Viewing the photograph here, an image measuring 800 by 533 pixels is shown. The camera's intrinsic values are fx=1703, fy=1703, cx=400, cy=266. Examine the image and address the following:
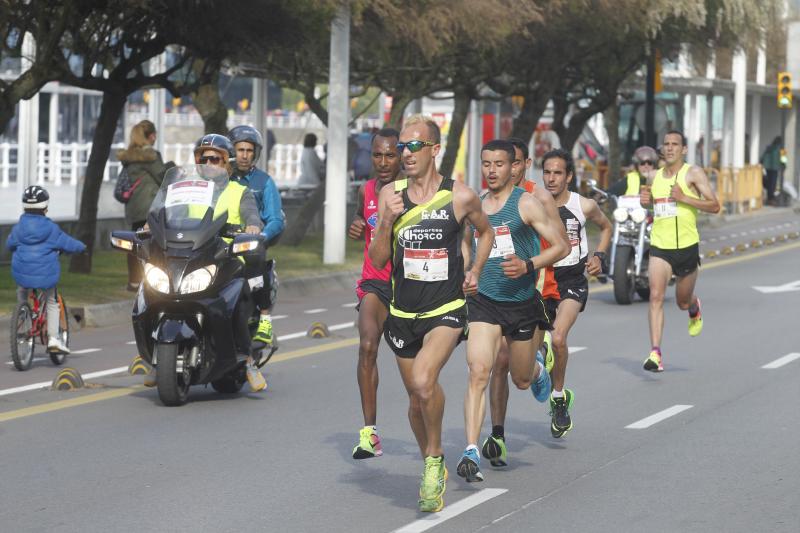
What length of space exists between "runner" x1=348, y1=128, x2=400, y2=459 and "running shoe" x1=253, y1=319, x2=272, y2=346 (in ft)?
5.38

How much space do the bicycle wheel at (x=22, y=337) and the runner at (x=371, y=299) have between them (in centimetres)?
372

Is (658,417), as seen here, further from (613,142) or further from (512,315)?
(613,142)

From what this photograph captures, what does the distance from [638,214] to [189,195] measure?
31.9 feet

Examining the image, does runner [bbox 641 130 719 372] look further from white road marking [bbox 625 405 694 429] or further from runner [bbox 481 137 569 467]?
runner [bbox 481 137 569 467]

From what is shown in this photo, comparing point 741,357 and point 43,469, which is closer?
point 43,469

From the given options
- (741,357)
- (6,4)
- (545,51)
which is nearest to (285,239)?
(545,51)

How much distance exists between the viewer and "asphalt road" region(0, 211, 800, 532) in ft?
25.7

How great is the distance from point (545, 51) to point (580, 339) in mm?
14197

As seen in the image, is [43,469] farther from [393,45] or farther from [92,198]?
[393,45]

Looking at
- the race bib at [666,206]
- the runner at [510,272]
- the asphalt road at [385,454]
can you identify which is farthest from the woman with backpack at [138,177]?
the runner at [510,272]

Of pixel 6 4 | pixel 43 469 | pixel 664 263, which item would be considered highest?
pixel 6 4

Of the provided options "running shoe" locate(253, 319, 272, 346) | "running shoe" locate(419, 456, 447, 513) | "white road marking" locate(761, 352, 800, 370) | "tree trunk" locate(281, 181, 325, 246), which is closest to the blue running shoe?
"running shoe" locate(419, 456, 447, 513)

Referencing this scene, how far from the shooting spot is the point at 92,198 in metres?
20.5

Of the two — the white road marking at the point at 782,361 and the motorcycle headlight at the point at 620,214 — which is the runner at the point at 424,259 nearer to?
the white road marking at the point at 782,361
